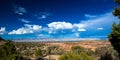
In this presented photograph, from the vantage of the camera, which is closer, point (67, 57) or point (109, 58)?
point (67, 57)

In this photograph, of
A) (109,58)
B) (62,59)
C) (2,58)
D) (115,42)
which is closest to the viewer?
(2,58)

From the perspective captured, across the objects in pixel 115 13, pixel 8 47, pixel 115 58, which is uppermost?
pixel 115 13

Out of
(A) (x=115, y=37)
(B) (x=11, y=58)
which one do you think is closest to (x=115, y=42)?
(A) (x=115, y=37)

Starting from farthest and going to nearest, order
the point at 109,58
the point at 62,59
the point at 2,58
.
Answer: the point at 109,58, the point at 62,59, the point at 2,58

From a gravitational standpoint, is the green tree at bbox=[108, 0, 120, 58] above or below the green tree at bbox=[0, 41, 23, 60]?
above

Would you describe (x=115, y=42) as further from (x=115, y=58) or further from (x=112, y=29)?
(x=115, y=58)

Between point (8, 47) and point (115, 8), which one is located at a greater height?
point (115, 8)

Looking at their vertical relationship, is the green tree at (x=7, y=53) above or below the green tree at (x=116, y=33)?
below

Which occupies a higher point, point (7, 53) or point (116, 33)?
point (116, 33)

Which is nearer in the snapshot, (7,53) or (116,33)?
(116,33)
